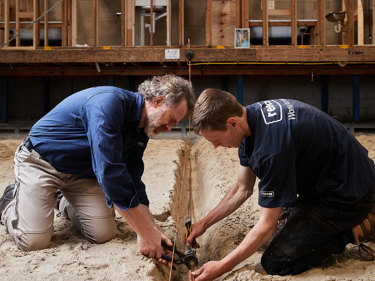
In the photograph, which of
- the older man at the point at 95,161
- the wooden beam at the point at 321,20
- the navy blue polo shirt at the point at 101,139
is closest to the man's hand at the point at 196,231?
the older man at the point at 95,161

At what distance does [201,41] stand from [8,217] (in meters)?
6.56

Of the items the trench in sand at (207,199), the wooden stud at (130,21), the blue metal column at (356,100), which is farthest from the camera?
the blue metal column at (356,100)

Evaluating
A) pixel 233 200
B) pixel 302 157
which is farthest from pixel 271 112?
pixel 233 200

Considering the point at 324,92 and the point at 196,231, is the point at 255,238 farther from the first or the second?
the point at 324,92

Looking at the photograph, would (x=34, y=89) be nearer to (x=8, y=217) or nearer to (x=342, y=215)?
(x=8, y=217)

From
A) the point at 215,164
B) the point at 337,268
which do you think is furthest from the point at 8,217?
the point at 215,164

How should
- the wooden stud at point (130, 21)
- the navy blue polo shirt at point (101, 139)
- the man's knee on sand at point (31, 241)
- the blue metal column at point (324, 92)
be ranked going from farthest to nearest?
the blue metal column at point (324, 92)
the wooden stud at point (130, 21)
the man's knee on sand at point (31, 241)
the navy blue polo shirt at point (101, 139)

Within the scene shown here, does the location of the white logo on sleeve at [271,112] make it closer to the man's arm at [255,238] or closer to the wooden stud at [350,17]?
the man's arm at [255,238]

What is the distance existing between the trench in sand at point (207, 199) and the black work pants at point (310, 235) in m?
0.44

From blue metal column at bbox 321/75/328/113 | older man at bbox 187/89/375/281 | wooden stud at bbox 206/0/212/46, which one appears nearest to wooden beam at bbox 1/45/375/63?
wooden stud at bbox 206/0/212/46

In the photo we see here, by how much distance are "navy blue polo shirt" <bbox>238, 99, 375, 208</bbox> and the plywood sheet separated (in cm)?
551

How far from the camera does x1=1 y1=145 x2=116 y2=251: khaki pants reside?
2.35 meters

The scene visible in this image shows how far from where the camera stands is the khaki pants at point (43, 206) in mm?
2348

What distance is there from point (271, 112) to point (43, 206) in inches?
57.8
